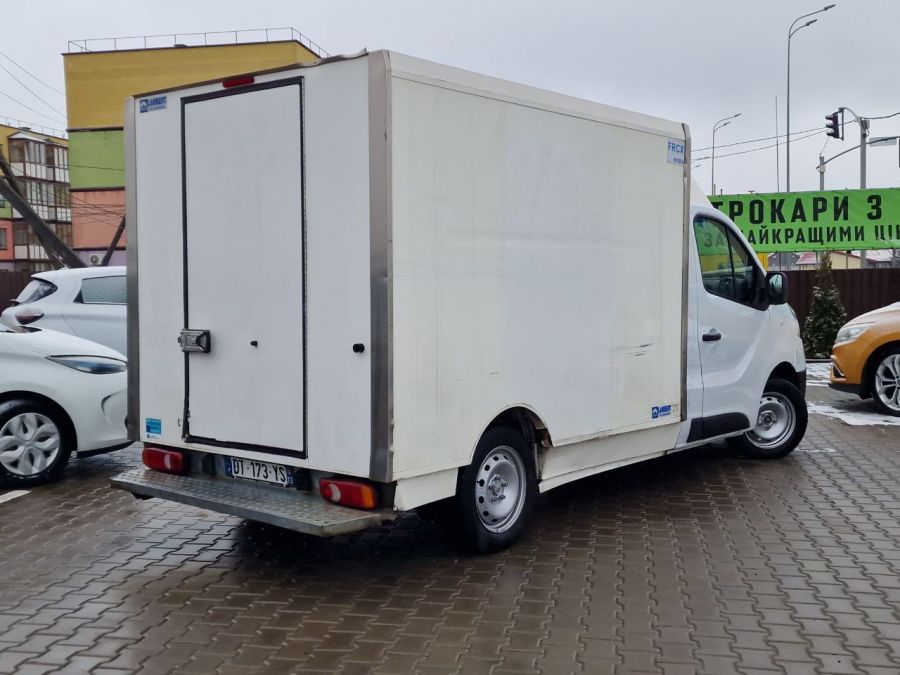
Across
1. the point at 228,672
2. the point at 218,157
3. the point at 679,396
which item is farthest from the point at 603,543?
the point at 218,157

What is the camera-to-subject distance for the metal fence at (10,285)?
2567cm

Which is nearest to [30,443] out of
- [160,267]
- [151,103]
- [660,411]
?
[160,267]

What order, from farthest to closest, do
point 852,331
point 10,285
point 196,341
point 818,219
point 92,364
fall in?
point 10,285
point 818,219
point 852,331
point 92,364
point 196,341

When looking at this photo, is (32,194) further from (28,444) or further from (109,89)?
(28,444)

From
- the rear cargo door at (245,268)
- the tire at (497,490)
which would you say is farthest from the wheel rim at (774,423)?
the rear cargo door at (245,268)

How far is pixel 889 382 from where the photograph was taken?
11438 millimetres

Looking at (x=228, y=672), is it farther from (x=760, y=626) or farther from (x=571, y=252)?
(x=571, y=252)

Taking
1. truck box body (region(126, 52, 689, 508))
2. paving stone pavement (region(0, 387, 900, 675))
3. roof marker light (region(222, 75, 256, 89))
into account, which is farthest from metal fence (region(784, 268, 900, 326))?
roof marker light (region(222, 75, 256, 89))

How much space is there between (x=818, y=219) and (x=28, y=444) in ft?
55.5

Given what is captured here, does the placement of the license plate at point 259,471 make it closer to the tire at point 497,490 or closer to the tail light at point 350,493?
the tail light at point 350,493

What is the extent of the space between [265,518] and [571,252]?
250 cm

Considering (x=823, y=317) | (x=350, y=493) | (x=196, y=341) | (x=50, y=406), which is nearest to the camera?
(x=350, y=493)

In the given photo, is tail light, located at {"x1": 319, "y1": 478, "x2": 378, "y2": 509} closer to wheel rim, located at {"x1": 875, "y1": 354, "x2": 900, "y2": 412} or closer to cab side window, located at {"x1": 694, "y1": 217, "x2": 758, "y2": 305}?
cab side window, located at {"x1": 694, "y1": 217, "x2": 758, "y2": 305}

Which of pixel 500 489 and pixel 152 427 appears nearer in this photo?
pixel 500 489
